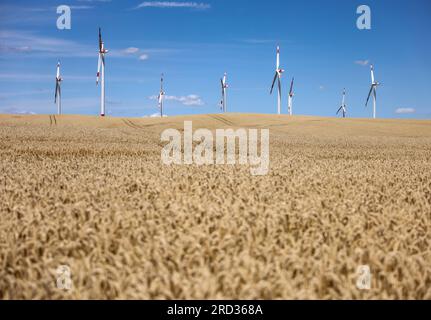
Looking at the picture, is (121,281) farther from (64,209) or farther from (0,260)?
(64,209)

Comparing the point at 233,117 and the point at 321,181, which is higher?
the point at 233,117

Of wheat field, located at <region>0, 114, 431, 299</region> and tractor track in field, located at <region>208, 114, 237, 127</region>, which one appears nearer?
wheat field, located at <region>0, 114, 431, 299</region>

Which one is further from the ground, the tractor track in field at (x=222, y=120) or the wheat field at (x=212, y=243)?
the tractor track in field at (x=222, y=120)

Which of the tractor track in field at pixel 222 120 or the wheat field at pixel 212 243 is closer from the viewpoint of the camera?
the wheat field at pixel 212 243

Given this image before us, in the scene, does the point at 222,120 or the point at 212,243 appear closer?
the point at 212,243

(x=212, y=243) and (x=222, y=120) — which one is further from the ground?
(x=222, y=120)

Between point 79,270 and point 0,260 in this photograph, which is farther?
point 0,260

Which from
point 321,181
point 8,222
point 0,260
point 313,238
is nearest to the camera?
point 0,260

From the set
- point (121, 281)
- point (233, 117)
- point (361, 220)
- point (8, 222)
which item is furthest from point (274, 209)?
point (233, 117)

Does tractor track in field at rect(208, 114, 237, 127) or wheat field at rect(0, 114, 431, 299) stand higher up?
tractor track in field at rect(208, 114, 237, 127)
